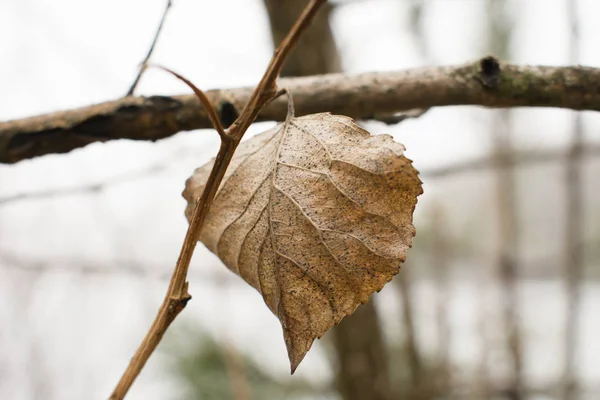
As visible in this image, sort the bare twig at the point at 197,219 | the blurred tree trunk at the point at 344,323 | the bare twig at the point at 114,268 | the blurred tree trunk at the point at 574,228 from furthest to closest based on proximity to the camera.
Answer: the bare twig at the point at 114,268, the blurred tree trunk at the point at 344,323, the blurred tree trunk at the point at 574,228, the bare twig at the point at 197,219

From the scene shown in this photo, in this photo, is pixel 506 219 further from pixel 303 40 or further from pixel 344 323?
pixel 303 40

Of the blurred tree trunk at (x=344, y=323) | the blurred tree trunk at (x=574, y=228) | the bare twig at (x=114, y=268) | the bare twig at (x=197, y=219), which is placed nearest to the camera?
the bare twig at (x=197, y=219)

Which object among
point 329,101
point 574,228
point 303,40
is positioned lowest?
point 574,228

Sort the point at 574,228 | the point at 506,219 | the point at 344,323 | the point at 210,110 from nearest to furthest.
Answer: the point at 210,110 < the point at 574,228 < the point at 344,323 < the point at 506,219

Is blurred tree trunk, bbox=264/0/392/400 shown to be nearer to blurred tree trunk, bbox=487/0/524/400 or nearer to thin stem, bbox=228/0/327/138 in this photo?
blurred tree trunk, bbox=487/0/524/400

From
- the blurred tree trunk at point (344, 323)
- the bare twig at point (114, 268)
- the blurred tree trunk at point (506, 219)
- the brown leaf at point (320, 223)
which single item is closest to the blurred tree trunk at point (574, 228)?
the blurred tree trunk at point (506, 219)

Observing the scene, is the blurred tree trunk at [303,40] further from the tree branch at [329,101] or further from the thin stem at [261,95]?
the thin stem at [261,95]

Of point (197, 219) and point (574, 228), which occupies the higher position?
point (197, 219)

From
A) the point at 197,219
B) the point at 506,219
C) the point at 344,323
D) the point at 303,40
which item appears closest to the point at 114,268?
the point at 344,323
